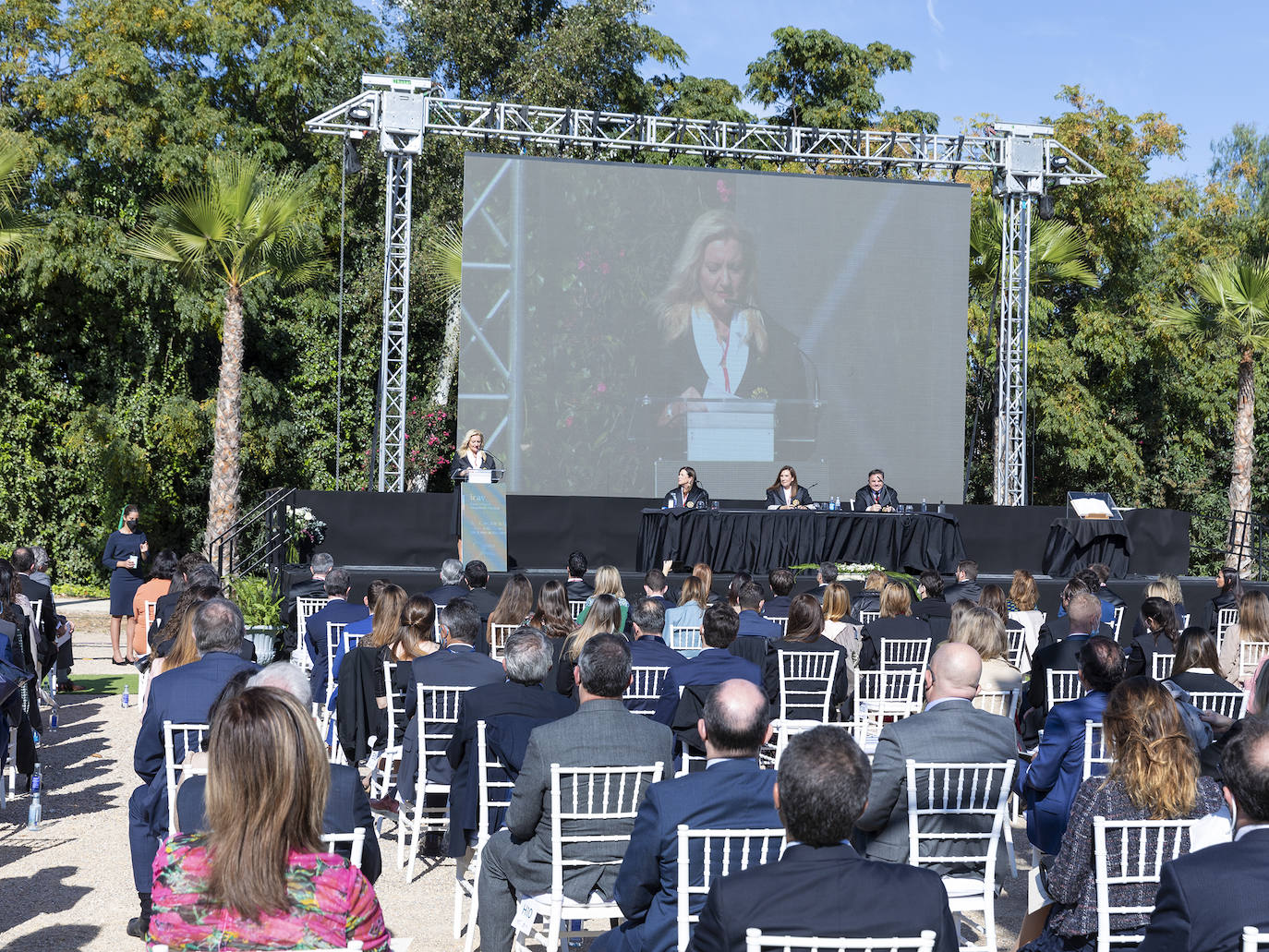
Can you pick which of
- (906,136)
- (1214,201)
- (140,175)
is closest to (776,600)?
(906,136)

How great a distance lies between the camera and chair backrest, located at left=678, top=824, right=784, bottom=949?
2.57 meters

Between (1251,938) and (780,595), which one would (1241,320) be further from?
(1251,938)

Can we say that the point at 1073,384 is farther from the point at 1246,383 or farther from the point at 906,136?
the point at 906,136

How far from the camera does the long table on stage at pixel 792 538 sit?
12.0 meters

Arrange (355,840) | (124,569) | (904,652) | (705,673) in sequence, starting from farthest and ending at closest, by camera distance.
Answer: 1. (124,569)
2. (904,652)
3. (705,673)
4. (355,840)

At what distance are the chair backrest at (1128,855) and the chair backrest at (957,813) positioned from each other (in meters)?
0.59

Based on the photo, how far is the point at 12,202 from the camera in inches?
602

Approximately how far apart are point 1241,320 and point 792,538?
768 centimetres

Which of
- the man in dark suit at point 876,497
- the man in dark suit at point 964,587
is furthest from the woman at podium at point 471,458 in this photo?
the man in dark suit at point 964,587

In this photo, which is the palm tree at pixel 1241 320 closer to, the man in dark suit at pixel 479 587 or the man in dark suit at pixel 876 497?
the man in dark suit at pixel 876 497

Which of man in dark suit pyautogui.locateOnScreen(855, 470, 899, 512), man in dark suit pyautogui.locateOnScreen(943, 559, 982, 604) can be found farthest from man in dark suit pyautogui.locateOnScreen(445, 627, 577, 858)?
man in dark suit pyautogui.locateOnScreen(855, 470, 899, 512)

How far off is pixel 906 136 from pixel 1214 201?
32.5ft

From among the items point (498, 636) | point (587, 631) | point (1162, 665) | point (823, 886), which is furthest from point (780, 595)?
point (823, 886)

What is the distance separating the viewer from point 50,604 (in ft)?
24.1
